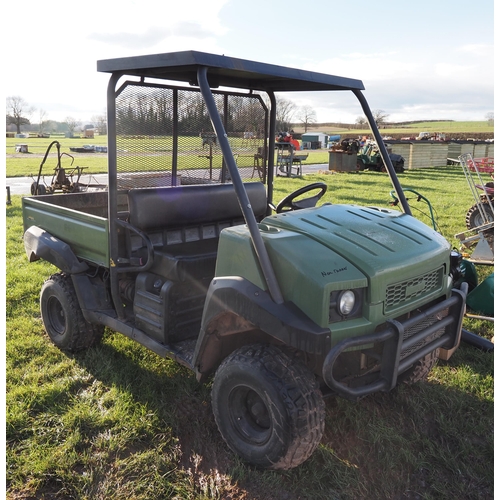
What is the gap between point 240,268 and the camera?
8.29 feet

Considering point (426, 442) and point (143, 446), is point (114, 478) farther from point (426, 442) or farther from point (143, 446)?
point (426, 442)

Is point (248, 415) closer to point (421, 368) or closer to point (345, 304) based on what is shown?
point (345, 304)

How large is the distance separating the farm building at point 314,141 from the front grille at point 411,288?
4471 centimetres

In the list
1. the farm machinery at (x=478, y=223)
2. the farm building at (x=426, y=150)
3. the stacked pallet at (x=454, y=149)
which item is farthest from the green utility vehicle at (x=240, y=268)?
the stacked pallet at (x=454, y=149)

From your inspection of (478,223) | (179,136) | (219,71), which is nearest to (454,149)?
(478,223)

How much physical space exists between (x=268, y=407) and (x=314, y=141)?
48805 mm

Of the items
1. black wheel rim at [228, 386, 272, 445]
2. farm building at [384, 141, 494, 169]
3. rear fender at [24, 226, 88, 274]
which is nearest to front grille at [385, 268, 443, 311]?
black wheel rim at [228, 386, 272, 445]

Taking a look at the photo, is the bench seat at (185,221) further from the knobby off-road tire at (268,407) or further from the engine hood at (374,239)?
the knobby off-road tire at (268,407)

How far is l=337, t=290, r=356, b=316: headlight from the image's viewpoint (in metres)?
2.34

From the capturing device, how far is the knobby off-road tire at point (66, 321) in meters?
3.74

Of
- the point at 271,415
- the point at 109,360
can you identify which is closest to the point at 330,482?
the point at 271,415

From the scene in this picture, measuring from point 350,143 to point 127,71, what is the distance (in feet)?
59.8

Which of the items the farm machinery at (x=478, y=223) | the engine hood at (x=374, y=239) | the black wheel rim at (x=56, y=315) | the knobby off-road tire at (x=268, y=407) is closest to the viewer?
the knobby off-road tire at (x=268, y=407)

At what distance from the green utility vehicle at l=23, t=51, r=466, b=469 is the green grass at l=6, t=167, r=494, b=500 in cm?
20
